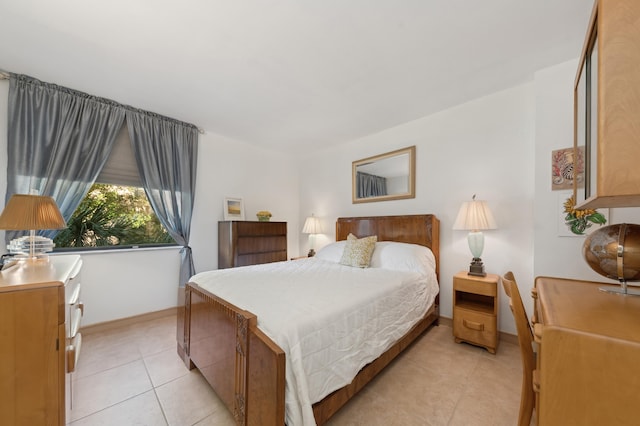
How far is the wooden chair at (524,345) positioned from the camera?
Result: 110cm

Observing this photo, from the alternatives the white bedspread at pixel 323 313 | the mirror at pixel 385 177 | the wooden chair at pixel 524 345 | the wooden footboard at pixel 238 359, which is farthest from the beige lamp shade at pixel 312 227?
the wooden chair at pixel 524 345

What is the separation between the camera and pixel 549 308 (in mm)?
868

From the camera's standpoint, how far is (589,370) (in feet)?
2.07

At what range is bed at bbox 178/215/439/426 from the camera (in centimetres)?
110

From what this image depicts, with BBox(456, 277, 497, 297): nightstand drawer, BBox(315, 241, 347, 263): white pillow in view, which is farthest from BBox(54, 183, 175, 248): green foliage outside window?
BBox(456, 277, 497, 297): nightstand drawer

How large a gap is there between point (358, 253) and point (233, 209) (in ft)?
7.07

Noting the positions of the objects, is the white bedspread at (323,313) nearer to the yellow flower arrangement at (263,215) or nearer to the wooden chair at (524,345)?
the wooden chair at (524,345)

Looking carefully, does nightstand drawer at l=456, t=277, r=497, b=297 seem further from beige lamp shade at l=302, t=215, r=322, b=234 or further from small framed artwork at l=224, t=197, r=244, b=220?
small framed artwork at l=224, t=197, r=244, b=220

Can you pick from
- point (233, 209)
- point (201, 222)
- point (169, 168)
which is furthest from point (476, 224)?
→ point (169, 168)

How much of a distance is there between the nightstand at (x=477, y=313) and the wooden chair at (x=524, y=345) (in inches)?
41.6

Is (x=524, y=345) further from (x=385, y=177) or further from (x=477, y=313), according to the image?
(x=385, y=177)

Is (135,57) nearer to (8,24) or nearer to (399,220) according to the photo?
(8,24)

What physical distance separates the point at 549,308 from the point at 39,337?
83.6 inches

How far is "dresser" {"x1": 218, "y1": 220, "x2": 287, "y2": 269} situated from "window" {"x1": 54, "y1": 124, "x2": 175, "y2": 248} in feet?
2.87
